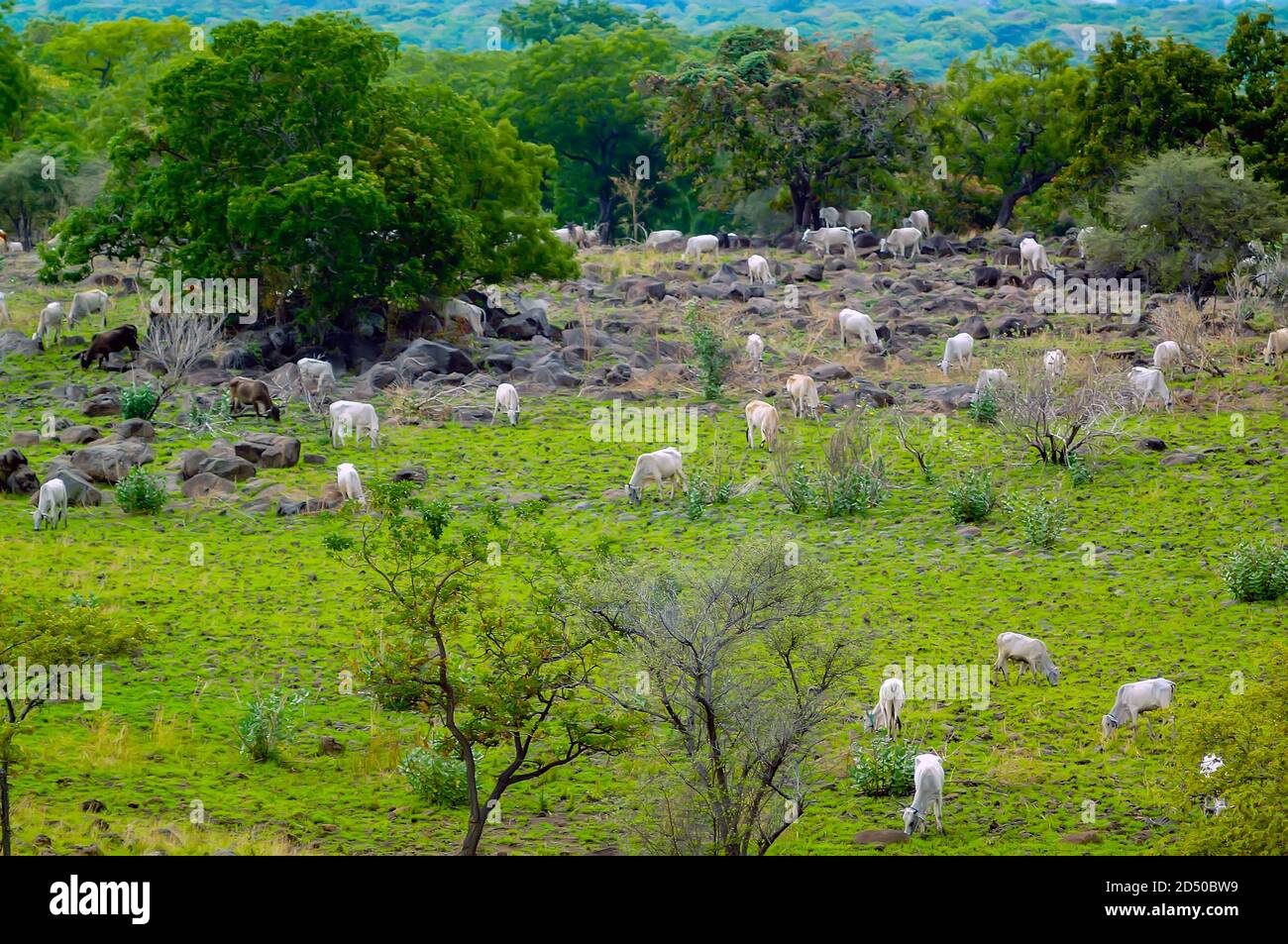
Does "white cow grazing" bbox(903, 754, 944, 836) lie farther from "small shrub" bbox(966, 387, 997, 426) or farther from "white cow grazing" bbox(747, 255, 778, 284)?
"white cow grazing" bbox(747, 255, 778, 284)

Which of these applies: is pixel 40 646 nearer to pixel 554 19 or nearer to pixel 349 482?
pixel 349 482

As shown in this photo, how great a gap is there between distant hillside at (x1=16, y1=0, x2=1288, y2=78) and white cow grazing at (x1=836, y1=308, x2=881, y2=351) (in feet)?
356

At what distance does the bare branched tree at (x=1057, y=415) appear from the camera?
21812 millimetres

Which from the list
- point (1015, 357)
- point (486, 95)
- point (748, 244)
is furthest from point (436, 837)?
point (486, 95)

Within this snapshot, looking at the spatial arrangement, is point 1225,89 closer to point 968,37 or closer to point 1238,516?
point 1238,516

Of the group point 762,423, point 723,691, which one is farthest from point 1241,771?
point 762,423

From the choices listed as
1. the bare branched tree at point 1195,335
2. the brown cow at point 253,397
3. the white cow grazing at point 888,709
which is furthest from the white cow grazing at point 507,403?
the white cow grazing at point 888,709

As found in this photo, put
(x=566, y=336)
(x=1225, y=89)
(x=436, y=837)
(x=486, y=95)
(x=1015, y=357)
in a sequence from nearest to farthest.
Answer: (x=436, y=837)
(x=1015, y=357)
(x=566, y=336)
(x=1225, y=89)
(x=486, y=95)

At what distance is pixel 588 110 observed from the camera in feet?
181

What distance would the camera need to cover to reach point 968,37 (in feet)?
497

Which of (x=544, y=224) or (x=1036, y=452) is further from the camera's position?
(x=544, y=224)

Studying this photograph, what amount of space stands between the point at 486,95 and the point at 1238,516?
47.4m

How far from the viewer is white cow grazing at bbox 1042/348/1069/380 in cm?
2325
